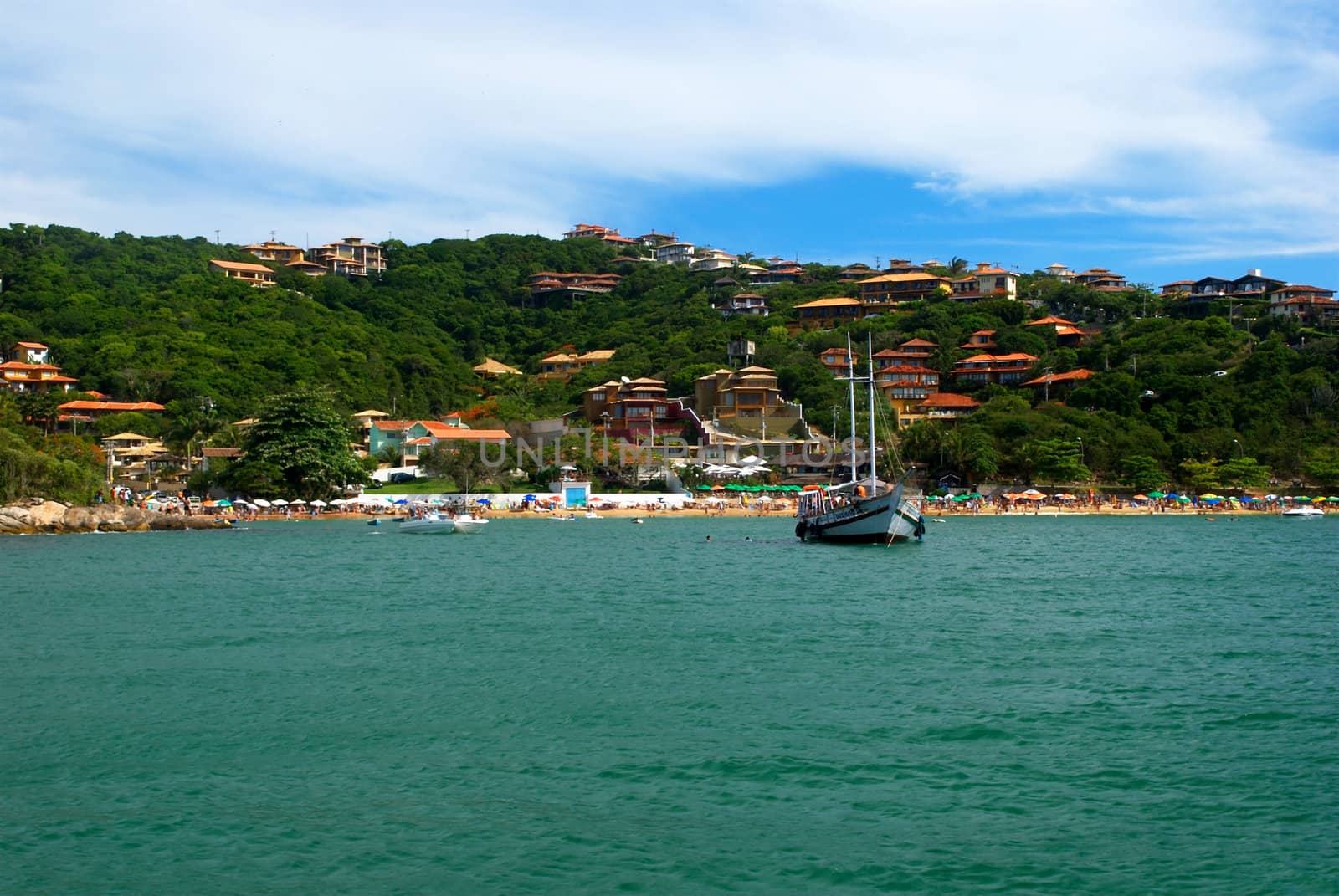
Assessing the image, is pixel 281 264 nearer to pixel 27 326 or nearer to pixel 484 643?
pixel 27 326

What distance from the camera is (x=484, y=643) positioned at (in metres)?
20.2

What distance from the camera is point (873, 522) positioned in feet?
128

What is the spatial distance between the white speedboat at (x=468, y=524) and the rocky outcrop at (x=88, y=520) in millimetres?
11048

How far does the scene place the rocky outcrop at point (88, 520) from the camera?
47469 mm

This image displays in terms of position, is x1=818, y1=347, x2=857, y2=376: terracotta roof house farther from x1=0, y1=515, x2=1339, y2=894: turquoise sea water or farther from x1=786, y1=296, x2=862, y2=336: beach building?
x1=0, y1=515, x2=1339, y2=894: turquoise sea water

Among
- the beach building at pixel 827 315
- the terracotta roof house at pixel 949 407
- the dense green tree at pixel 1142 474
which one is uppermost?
the beach building at pixel 827 315

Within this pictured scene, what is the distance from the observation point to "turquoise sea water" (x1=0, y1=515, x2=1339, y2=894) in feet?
32.9

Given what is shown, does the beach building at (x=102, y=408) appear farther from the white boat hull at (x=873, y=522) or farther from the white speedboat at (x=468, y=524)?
the white boat hull at (x=873, y=522)

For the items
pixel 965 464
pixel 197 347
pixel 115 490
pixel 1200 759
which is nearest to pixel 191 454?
pixel 115 490

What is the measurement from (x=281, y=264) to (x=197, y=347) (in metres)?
40.3

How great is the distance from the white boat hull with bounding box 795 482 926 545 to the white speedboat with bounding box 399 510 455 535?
51.9 ft

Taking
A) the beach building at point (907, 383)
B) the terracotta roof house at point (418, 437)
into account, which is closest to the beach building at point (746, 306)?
the beach building at point (907, 383)

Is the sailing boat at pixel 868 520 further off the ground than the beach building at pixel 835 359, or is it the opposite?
the beach building at pixel 835 359

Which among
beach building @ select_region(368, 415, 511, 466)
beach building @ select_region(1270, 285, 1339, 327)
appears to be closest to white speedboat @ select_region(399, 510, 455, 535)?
beach building @ select_region(368, 415, 511, 466)
